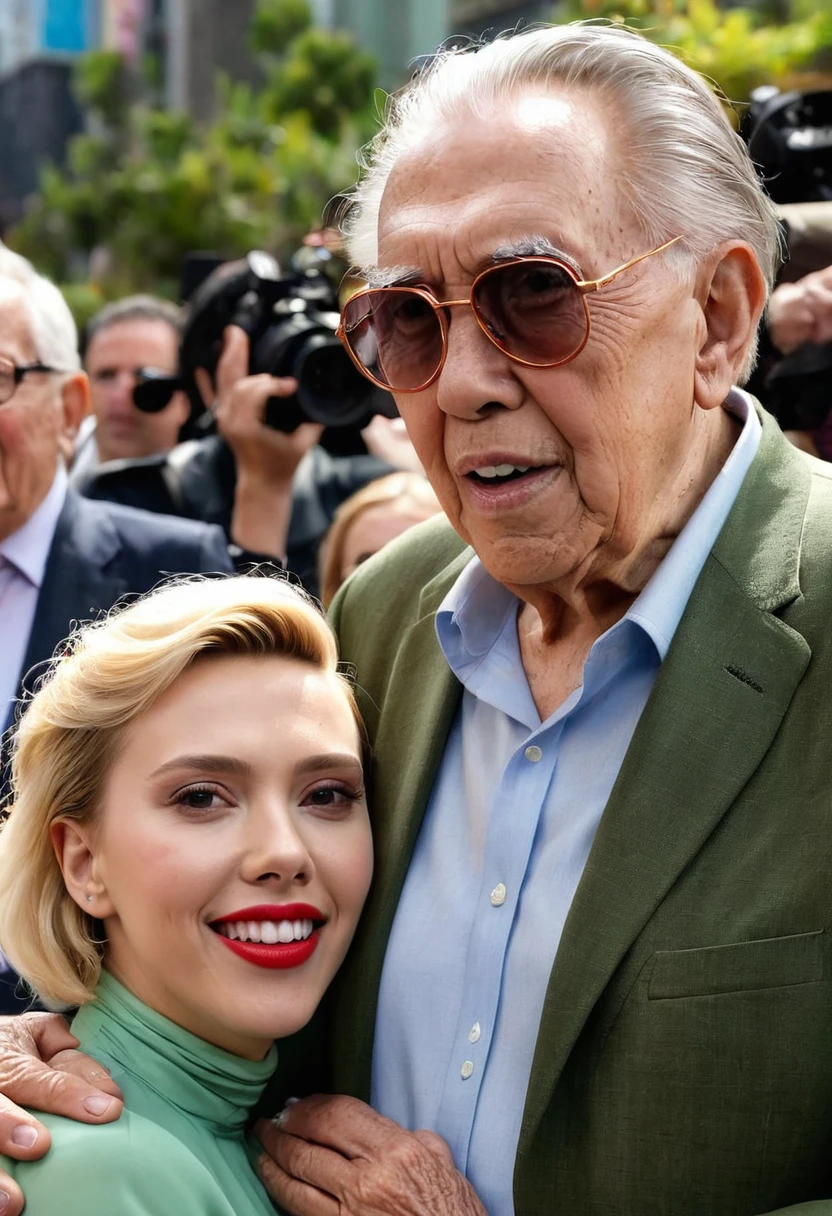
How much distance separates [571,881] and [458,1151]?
0.37m

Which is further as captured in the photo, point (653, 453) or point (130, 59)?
point (130, 59)

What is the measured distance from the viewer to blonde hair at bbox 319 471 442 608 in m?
4.29

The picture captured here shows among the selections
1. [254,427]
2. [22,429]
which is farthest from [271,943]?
[254,427]

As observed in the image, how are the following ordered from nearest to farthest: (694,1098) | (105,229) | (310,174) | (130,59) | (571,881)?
(694,1098) → (571,881) → (310,174) → (105,229) → (130,59)

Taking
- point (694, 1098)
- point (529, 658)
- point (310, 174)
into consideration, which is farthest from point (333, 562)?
point (310, 174)

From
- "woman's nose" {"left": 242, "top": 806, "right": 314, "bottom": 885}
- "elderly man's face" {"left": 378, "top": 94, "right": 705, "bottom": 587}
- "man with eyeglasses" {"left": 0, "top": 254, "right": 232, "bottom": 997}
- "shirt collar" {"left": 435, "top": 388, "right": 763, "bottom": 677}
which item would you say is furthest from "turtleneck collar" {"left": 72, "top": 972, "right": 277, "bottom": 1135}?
"man with eyeglasses" {"left": 0, "top": 254, "right": 232, "bottom": 997}

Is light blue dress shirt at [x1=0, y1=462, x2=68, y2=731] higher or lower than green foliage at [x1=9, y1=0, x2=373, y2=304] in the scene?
higher

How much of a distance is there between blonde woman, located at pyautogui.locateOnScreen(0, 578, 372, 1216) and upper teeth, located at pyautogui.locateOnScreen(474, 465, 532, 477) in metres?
0.36

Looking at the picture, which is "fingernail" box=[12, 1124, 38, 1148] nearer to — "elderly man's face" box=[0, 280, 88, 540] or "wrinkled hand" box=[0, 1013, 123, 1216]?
"wrinkled hand" box=[0, 1013, 123, 1216]

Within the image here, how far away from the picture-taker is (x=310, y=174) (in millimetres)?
18516

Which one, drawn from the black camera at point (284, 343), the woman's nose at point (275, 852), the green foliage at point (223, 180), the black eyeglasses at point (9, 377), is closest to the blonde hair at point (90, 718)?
the woman's nose at point (275, 852)

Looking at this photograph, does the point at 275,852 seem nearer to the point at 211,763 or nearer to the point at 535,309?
the point at 211,763

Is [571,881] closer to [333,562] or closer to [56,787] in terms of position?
[56,787]

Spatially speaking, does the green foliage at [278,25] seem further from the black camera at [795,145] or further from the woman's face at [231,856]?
the woman's face at [231,856]
